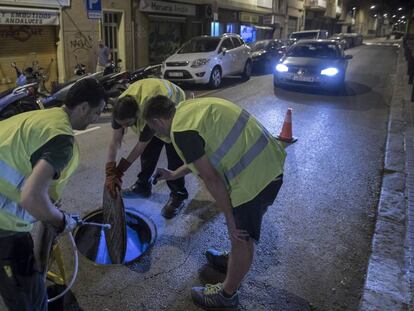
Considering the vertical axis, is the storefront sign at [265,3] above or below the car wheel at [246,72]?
above

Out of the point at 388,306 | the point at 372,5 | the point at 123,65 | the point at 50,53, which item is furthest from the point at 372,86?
the point at 372,5

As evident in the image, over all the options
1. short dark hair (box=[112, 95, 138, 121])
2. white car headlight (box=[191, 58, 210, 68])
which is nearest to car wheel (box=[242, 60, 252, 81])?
white car headlight (box=[191, 58, 210, 68])

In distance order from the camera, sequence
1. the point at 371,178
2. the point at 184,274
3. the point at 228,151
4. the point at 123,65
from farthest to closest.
Result: 1. the point at 123,65
2. the point at 371,178
3. the point at 184,274
4. the point at 228,151

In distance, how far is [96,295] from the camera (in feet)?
9.84

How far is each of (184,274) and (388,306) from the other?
61.9 inches

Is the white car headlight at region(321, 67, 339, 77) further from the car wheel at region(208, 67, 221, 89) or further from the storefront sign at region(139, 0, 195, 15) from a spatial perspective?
the storefront sign at region(139, 0, 195, 15)

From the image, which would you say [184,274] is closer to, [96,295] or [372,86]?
[96,295]

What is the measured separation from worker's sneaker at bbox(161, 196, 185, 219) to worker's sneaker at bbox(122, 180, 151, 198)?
0.42 m

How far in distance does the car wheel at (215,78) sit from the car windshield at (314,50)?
2328 millimetres

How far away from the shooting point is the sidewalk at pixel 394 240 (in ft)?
10.2

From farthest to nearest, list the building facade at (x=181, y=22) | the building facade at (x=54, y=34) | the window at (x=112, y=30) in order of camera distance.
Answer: the building facade at (x=181, y=22), the window at (x=112, y=30), the building facade at (x=54, y=34)

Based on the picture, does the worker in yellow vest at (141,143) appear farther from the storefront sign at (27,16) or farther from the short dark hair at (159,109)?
the storefront sign at (27,16)

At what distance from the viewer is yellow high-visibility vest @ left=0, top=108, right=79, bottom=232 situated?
6.19 ft

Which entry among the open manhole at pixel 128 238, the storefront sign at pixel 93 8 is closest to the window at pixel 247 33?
the storefront sign at pixel 93 8
